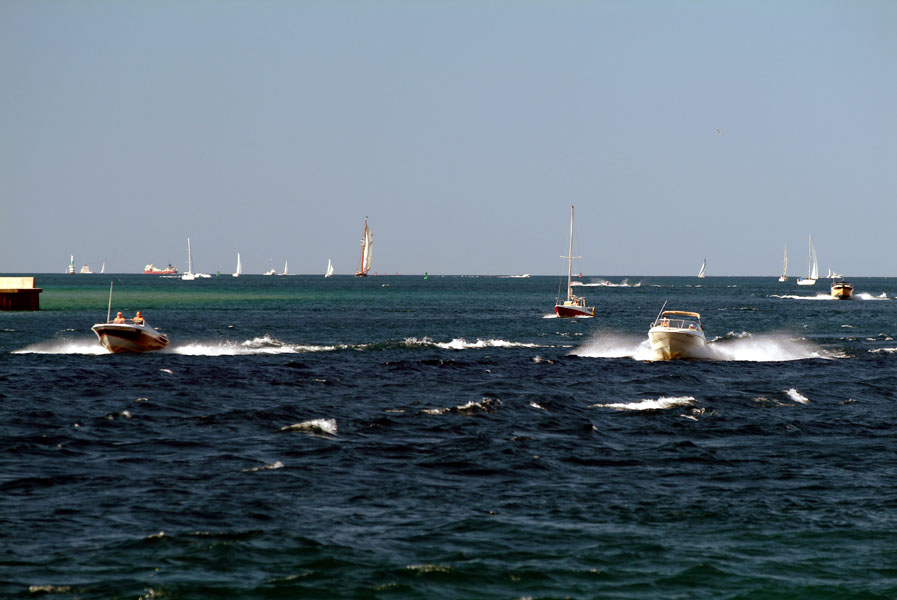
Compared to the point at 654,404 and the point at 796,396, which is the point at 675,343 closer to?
the point at 796,396

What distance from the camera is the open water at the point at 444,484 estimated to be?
15.7 m

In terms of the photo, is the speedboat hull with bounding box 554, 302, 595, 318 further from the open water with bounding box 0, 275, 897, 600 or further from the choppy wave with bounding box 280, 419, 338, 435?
the choppy wave with bounding box 280, 419, 338, 435

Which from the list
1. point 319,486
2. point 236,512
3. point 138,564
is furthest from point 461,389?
point 138,564

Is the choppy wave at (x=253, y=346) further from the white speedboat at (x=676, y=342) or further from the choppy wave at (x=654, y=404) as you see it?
the choppy wave at (x=654, y=404)

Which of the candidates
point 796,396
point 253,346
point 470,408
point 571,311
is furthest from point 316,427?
point 571,311

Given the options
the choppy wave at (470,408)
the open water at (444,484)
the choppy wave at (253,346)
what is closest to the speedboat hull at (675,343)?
the open water at (444,484)

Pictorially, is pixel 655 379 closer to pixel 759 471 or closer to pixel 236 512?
pixel 759 471

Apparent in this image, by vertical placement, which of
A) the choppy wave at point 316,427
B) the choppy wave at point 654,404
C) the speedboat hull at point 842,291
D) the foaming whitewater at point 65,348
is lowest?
the foaming whitewater at point 65,348

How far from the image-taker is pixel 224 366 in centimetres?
5044

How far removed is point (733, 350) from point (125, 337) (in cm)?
3999

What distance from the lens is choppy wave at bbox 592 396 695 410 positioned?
115 ft

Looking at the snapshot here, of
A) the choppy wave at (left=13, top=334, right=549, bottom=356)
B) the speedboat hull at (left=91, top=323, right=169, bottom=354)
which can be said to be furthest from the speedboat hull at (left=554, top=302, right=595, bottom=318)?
the speedboat hull at (left=91, top=323, right=169, bottom=354)

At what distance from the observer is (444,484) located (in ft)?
72.3

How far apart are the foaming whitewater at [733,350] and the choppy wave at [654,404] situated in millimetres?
18381
